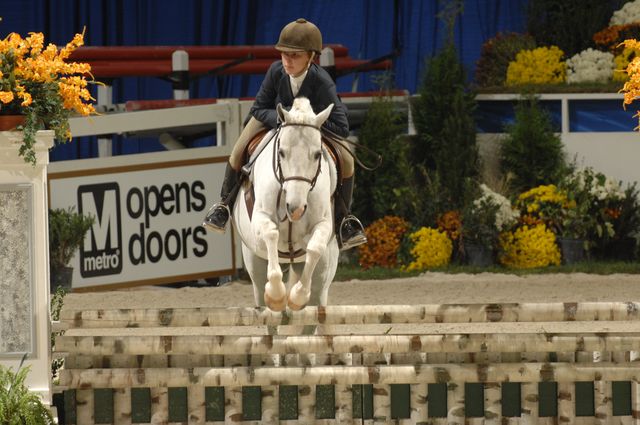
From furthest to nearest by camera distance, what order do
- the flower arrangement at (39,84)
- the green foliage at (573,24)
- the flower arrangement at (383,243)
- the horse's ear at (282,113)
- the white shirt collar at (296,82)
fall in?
the green foliage at (573,24) < the flower arrangement at (383,243) < the white shirt collar at (296,82) < the horse's ear at (282,113) < the flower arrangement at (39,84)

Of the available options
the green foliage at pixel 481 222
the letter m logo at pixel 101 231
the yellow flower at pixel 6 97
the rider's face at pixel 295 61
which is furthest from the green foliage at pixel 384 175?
the yellow flower at pixel 6 97

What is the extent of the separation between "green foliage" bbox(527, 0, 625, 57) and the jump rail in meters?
8.03

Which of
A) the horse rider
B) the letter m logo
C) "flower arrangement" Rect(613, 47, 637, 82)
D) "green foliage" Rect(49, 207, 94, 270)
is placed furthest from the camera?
"flower arrangement" Rect(613, 47, 637, 82)

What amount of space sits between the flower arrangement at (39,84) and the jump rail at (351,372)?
88 centimetres

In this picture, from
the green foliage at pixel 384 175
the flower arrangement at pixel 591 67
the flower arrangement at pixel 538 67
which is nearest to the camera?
the green foliage at pixel 384 175

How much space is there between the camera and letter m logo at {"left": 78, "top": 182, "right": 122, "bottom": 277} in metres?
11.3

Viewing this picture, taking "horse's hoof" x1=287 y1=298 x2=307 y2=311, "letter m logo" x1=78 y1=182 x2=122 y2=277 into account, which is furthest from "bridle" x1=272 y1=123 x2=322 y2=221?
"letter m logo" x1=78 y1=182 x2=122 y2=277

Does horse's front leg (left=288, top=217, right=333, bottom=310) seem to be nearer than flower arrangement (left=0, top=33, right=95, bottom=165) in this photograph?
No

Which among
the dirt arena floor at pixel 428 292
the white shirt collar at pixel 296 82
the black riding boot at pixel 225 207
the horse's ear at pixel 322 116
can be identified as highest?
the white shirt collar at pixel 296 82

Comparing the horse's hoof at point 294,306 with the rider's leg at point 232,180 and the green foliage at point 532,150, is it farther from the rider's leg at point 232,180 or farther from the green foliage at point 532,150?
the green foliage at point 532,150

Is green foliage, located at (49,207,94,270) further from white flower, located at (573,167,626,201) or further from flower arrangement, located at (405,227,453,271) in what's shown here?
white flower, located at (573,167,626,201)

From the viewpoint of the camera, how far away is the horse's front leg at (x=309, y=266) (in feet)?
20.7

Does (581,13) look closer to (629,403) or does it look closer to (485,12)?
(485,12)

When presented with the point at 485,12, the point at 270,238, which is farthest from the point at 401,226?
the point at 270,238
